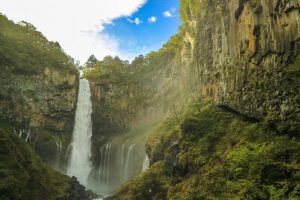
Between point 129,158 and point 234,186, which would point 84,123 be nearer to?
point 129,158

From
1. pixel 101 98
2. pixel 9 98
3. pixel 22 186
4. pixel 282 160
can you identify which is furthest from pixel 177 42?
pixel 282 160

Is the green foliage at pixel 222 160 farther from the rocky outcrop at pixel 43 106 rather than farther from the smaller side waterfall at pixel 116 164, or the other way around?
the rocky outcrop at pixel 43 106

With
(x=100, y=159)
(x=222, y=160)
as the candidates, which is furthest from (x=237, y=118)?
(x=100, y=159)

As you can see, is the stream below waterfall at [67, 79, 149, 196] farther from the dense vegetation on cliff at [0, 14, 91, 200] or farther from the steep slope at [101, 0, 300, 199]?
the steep slope at [101, 0, 300, 199]

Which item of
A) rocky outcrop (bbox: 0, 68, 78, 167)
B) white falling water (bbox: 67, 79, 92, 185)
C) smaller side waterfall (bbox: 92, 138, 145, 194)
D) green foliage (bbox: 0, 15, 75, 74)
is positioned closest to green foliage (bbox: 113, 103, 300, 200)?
smaller side waterfall (bbox: 92, 138, 145, 194)

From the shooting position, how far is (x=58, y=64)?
58625mm

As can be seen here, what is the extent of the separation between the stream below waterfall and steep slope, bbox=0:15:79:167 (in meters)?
1.60

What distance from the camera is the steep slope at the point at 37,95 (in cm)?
5047

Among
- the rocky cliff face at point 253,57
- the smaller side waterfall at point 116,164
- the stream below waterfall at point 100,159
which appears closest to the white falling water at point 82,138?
the stream below waterfall at point 100,159

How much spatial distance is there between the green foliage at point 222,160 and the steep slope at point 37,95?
64.9ft

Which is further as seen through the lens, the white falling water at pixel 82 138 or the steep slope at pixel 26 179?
the white falling water at pixel 82 138

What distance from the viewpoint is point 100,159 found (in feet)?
178

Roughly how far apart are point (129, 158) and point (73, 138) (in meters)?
12.4

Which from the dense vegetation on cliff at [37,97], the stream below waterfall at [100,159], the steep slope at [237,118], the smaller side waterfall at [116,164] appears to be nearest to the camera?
the steep slope at [237,118]
